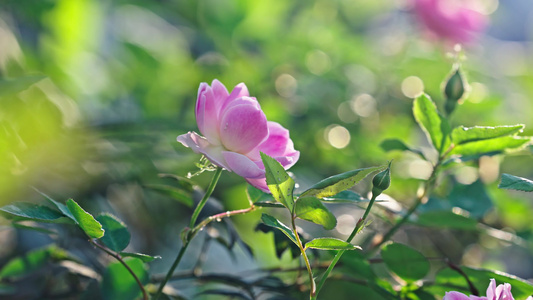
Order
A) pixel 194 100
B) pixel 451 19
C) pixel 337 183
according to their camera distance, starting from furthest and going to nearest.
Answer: pixel 451 19 → pixel 194 100 → pixel 337 183

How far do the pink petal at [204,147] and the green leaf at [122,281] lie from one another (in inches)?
4.1

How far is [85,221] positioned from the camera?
0.33 metres

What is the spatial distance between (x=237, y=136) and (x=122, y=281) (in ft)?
0.50

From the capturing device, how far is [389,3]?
1396 millimetres

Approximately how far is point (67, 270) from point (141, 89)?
55cm

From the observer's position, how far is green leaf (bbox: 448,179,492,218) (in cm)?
48

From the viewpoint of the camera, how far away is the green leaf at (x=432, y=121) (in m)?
0.44

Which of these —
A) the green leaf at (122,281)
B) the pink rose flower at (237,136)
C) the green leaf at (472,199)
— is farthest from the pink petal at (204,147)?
the green leaf at (472,199)

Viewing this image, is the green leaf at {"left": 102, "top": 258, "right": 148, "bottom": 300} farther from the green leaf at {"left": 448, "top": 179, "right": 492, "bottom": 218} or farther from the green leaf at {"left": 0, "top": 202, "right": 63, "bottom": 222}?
the green leaf at {"left": 448, "top": 179, "right": 492, "bottom": 218}

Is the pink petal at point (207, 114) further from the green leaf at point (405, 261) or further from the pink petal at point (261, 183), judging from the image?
the green leaf at point (405, 261)

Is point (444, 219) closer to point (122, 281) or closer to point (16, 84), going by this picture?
point (122, 281)

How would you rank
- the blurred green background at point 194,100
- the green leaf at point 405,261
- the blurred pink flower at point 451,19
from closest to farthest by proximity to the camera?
the green leaf at point 405,261, the blurred green background at point 194,100, the blurred pink flower at point 451,19

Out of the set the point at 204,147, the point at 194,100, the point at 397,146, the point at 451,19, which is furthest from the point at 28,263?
the point at 451,19

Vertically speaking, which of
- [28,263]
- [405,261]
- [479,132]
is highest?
[479,132]
